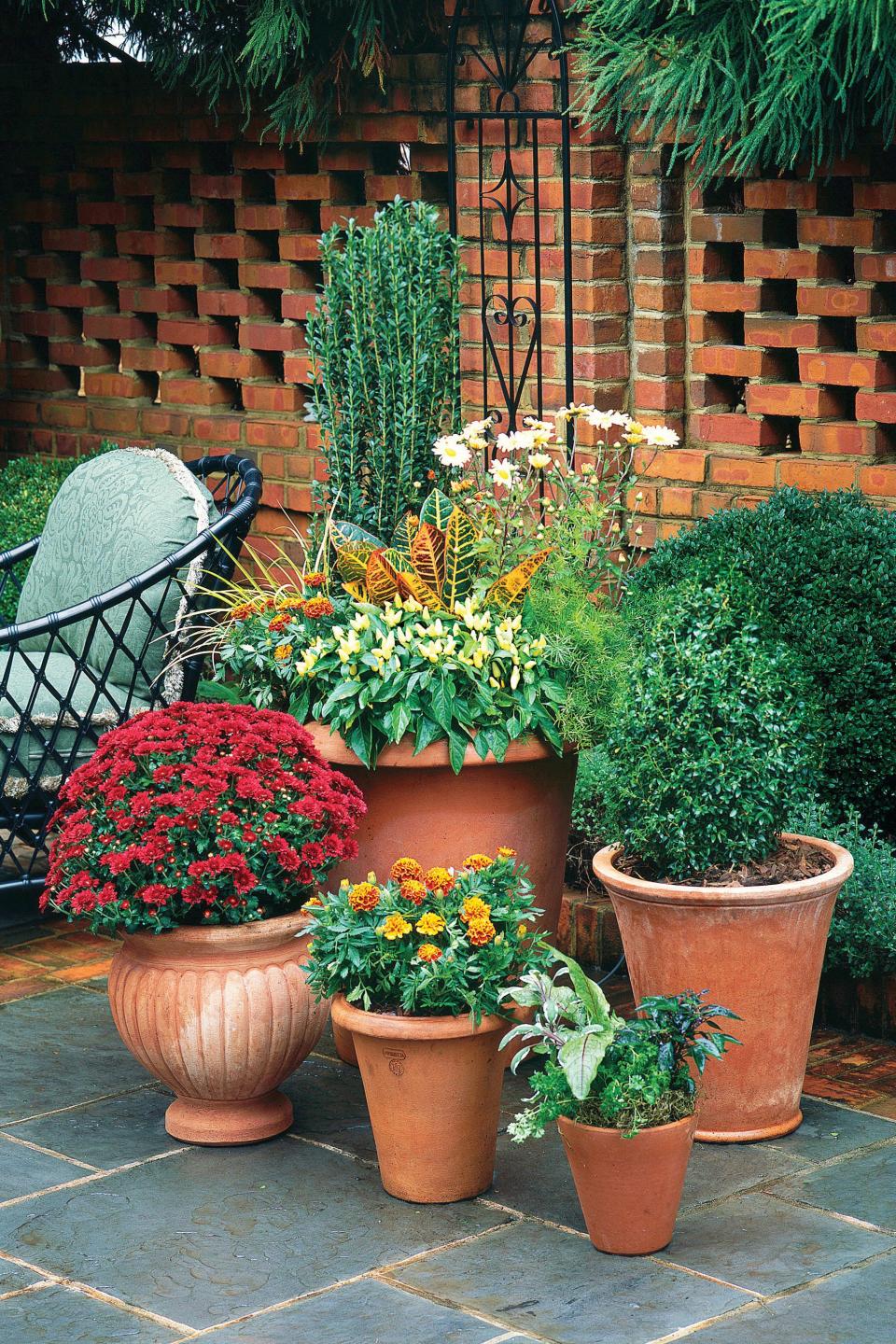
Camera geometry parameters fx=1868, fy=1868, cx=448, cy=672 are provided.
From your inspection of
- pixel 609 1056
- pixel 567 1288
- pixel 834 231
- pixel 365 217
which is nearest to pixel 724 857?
pixel 609 1056

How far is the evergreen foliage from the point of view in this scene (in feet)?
18.5

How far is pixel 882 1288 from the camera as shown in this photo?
3.14 meters

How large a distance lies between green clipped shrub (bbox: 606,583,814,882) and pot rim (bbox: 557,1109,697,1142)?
613 millimetres

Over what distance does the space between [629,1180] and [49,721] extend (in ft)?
7.53

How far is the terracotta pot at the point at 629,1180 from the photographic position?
10.5 feet

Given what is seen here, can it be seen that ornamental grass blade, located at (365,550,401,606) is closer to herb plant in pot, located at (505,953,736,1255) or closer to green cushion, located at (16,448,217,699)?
green cushion, located at (16,448,217,699)

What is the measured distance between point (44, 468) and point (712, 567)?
140 inches

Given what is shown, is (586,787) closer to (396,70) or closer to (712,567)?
(712,567)

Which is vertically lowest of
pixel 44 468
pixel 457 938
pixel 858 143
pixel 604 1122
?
pixel 604 1122

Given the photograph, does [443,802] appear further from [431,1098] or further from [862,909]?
[862,909]

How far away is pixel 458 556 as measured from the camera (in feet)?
13.8

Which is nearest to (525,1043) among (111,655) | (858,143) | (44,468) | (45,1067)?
Result: (45,1067)

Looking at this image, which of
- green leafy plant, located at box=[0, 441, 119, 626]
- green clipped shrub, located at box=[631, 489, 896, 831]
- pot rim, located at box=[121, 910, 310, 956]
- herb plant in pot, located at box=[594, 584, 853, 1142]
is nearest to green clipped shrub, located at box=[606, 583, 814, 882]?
herb plant in pot, located at box=[594, 584, 853, 1142]

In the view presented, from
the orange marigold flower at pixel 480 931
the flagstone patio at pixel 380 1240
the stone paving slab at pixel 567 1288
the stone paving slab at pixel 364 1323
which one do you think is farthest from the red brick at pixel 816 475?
the stone paving slab at pixel 364 1323
